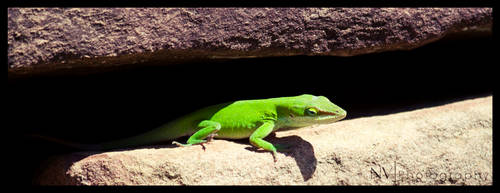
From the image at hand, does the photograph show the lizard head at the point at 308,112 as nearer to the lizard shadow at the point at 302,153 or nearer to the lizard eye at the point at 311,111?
the lizard eye at the point at 311,111

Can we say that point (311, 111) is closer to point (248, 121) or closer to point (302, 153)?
point (302, 153)

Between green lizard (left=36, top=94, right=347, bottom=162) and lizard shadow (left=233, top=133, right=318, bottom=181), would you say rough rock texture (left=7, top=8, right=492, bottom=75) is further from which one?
lizard shadow (left=233, top=133, right=318, bottom=181)

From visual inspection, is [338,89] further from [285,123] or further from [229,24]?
[229,24]

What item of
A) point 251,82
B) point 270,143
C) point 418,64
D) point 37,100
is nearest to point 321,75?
point 251,82

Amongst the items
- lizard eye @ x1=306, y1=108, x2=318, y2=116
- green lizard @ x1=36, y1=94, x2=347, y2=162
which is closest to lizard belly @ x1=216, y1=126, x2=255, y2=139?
green lizard @ x1=36, y1=94, x2=347, y2=162

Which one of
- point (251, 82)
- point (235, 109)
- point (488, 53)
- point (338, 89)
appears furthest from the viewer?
point (488, 53)

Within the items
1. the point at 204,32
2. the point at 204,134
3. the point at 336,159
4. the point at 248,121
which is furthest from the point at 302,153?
the point at 204,32
